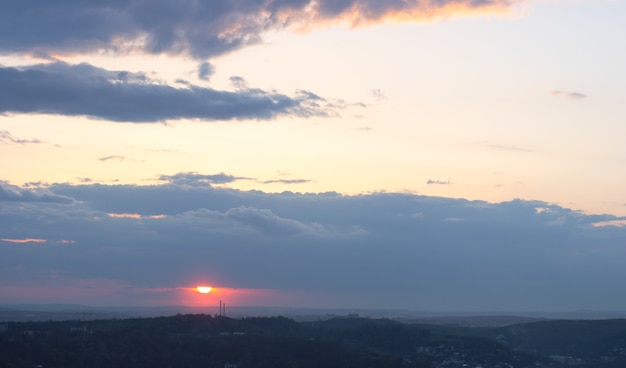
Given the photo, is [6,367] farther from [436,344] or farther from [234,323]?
[436,344]

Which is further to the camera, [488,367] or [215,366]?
[488,367]

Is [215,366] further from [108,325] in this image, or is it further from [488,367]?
[488,367]

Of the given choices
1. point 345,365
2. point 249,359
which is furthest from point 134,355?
point 345,365

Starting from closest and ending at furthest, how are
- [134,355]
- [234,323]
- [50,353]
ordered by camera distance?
[50,353], [134,355], [234,323]

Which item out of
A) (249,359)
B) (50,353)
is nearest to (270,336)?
(249,359)

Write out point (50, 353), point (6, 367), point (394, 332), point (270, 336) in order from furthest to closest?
point (394, 332) → point (270, 336) → point (50, 353) → point (6, 367)

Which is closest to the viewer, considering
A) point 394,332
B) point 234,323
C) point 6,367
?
point 6,367

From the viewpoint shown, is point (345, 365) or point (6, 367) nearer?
point (6, 367)
